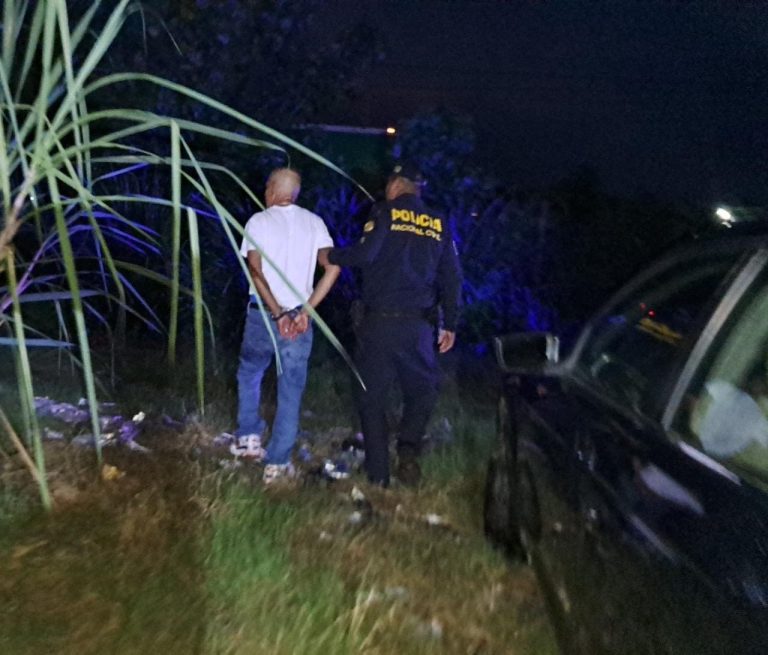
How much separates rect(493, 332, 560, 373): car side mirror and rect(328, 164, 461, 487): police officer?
0.93 metres

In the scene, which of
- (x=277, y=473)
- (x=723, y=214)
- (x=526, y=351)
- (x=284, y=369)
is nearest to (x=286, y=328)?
(x=284, y=369)

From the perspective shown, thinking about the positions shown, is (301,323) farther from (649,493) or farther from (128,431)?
(649,493)

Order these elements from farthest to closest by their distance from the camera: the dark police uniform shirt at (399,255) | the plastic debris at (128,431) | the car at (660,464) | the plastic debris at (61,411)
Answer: the plastic debris at (61,411) < the plastic debris at (128,431) < the dark police uniform shirt at (399,255) < the car at (660,464)

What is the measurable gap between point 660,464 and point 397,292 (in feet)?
8.53

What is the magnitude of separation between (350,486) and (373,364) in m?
0.68

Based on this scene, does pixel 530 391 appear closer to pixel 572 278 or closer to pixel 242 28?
pixel 242 28

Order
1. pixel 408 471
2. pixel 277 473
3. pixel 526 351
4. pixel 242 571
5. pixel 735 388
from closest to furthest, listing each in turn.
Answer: pixel 735 388
pixel 242 571
pixel 526 351
pixel 277 473
pixel 408 471

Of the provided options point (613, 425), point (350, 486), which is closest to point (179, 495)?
point (350, 486)

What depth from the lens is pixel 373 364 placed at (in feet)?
16.2

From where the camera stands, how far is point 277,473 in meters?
4.96

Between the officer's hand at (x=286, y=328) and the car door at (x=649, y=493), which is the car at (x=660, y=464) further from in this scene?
the officer's hand at (x=286, y=328)

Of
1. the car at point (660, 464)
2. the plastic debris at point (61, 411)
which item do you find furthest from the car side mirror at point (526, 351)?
Result: the plastic debris at point (61, 411)

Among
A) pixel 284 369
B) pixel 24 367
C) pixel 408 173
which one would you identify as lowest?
pixel 284 369

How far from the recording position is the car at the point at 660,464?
1.97m
